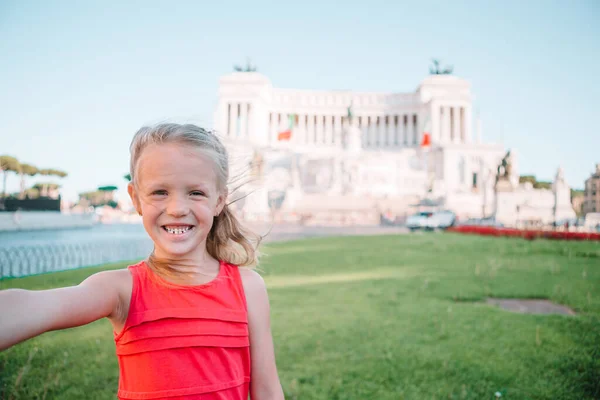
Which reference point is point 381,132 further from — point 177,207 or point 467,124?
point 177,207

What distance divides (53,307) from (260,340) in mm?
711

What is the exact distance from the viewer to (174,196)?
148 cm

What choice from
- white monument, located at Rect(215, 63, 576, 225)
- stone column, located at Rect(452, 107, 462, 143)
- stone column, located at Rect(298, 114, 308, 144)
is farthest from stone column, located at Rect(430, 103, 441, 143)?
stone column, located at Rect(298, 114, 308, 144)

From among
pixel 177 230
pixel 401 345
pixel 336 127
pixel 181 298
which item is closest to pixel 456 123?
pixel 336 127

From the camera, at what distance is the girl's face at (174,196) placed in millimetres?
1472

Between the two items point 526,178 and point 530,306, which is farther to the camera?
point 526,178

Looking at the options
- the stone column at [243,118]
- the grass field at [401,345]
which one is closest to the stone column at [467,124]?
the stone column at [243,118]

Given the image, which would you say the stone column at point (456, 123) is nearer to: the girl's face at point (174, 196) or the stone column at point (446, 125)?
the stone column at point (446, 125)

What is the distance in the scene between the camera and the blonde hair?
59.1 inches

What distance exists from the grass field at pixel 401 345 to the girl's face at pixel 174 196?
2.03m

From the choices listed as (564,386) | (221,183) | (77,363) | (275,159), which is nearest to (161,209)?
(221,183)

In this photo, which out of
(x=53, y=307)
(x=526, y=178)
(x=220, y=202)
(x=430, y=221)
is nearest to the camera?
(x=53, y=307)

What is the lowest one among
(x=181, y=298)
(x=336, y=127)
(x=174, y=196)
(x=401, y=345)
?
(x=401, y=345)

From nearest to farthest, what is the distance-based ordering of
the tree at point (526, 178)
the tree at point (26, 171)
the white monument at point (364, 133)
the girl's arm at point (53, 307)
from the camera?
the girl's arm at point (53, 307), the tree at point (26, 171), the white monument at point (364, 133), the tree at point (526, 178)
